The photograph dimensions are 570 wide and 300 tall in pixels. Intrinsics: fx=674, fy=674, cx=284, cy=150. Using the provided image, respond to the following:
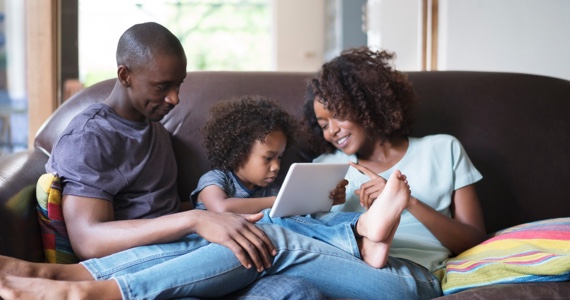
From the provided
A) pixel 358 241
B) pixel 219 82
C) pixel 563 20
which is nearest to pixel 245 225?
pixel 358 241

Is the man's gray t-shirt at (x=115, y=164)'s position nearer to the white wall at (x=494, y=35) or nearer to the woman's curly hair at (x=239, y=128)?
the woman's curly hair at (x=239, y=128)

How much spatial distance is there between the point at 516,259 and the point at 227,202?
702mm

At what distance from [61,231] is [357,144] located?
0.80m

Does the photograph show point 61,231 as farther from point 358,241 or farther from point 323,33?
point 323,33

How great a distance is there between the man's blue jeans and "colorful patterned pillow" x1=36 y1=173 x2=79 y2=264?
0.18 m

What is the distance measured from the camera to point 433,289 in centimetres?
148

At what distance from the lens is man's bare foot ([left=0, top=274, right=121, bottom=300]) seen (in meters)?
1.21

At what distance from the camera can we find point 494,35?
8.78ft

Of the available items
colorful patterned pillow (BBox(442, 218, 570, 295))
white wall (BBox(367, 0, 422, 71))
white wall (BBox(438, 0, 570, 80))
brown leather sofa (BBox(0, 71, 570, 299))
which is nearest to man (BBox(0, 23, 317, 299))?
brown leather sofa (BBox(0, 71, 570, 299))

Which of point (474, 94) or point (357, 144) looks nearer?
point (357, 144)

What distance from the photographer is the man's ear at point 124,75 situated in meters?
1.57

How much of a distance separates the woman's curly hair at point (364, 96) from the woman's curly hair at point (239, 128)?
114 millimetres

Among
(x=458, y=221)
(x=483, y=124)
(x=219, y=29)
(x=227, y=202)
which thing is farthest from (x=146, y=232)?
(x=219, y=29)

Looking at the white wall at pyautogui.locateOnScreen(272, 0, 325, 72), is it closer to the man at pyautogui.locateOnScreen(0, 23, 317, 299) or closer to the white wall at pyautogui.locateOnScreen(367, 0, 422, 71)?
the white wall at pyautogui.locateOnScreen(367, 0, 422, 71)
